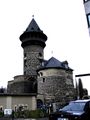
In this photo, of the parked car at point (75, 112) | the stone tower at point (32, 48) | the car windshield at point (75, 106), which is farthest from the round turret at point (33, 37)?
the parked car at point (75, 112)

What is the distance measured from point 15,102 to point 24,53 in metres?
17.3

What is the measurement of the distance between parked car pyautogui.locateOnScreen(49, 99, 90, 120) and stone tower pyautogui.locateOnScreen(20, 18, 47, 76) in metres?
47.0

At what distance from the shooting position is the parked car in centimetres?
1087

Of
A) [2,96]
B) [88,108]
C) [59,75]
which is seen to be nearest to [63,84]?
[59,75]

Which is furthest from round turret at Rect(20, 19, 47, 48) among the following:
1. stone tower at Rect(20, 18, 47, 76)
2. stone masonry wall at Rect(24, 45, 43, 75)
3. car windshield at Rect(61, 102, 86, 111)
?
car windshield at Rect(61, 102, 86, 111)

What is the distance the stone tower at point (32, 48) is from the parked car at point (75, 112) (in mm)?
47036

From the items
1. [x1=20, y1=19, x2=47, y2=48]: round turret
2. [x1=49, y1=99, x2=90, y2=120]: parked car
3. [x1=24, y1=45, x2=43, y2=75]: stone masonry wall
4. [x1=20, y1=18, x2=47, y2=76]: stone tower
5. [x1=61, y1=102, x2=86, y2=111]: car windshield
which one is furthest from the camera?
[x1=20, y1=19, x2=47, y2=48]: round turret

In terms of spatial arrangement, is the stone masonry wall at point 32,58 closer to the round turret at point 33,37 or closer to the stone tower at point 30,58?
the stone tower at point 30,58

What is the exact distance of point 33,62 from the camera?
60.1 meters

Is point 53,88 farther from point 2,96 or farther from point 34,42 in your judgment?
point 34,42

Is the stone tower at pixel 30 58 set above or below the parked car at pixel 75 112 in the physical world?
above

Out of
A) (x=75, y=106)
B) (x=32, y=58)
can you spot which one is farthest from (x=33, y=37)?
(x=75, y=106)

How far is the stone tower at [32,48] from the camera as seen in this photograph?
59906mm

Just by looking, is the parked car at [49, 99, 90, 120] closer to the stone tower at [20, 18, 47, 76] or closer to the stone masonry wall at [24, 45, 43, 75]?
the stone tower at [20, 18, 47, 76]
